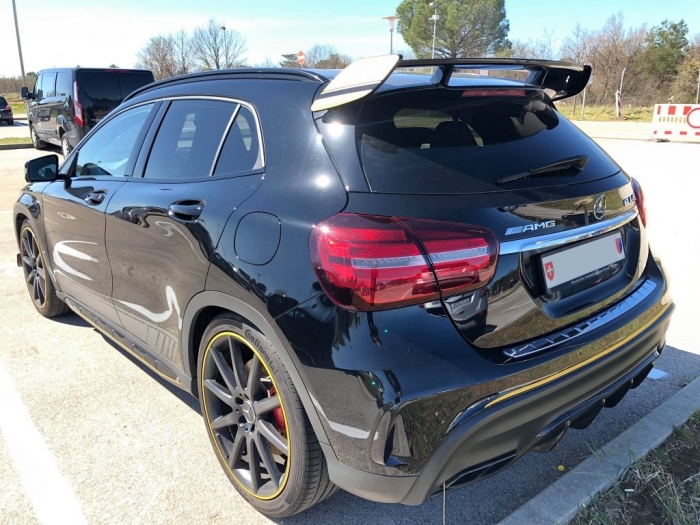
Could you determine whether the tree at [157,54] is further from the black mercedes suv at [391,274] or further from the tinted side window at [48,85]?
the black mercedes suv at [391,274]

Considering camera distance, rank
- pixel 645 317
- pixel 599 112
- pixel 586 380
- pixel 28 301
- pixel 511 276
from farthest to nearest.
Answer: pixel 599 112 → pixel 28 301 → pixel 645 317 → pixel 586 380 → pixel 511 276

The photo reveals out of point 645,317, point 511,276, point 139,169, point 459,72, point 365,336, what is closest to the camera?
point 365,336

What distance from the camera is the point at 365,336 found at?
1750 mm

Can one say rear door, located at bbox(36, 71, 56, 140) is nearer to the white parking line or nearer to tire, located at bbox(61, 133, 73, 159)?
tire, located at bbox(61, 133, 73, 159)

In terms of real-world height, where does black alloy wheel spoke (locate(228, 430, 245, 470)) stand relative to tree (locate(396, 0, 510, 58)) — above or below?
below

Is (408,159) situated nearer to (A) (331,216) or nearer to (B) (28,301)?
(A) (331,216)

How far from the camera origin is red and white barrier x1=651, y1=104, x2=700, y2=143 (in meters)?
16.7

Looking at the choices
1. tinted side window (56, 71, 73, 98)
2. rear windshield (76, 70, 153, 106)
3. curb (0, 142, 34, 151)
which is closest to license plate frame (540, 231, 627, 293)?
rear windshield (76, 70, 153, 106)

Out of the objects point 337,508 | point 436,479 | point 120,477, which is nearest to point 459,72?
point 436,479

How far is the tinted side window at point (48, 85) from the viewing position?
13695 mm

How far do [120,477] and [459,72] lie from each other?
2334 mm

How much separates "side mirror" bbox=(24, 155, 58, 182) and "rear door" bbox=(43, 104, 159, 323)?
0.27ft

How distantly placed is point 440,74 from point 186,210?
1.17m

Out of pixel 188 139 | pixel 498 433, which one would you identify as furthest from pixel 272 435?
pixel 188 139
